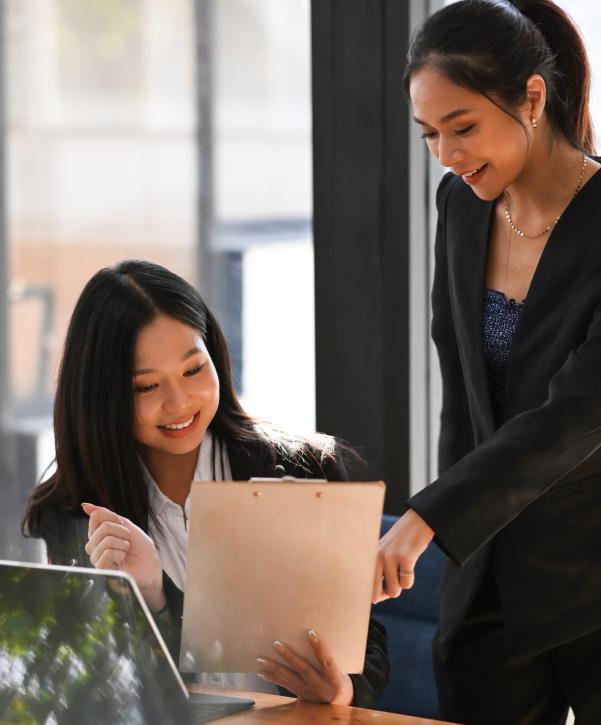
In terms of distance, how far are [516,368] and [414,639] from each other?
61cm

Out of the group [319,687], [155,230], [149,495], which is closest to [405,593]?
[149,495]

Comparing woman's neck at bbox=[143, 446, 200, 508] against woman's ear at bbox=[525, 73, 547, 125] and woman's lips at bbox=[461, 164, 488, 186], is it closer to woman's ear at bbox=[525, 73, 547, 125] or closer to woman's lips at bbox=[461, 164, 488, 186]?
woman's lips at bbox=[461, 164, 488, 186]

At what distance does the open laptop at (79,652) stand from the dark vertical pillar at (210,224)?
4.78ft

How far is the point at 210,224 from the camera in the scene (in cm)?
244

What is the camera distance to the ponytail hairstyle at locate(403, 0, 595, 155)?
118 centimetres

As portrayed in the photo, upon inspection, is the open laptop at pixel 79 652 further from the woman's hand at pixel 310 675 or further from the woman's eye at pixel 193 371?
the woman's eye at pixel 193 371

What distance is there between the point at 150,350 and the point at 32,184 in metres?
1.50

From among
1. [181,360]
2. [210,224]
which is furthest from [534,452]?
[210,224]

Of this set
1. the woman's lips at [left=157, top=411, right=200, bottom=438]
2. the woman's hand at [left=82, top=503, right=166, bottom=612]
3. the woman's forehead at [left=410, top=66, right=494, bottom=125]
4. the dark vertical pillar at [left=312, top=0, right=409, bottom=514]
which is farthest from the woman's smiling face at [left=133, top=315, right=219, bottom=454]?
the dark vertical pillar at [left=312, top=0, right=409, bottom=514]

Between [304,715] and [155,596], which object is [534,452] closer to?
[304,715]

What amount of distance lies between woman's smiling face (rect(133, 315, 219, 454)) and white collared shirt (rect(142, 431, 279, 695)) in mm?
91

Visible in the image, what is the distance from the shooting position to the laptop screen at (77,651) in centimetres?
90

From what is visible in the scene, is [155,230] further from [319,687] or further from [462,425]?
[319,687]

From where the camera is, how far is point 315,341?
2121 mm
